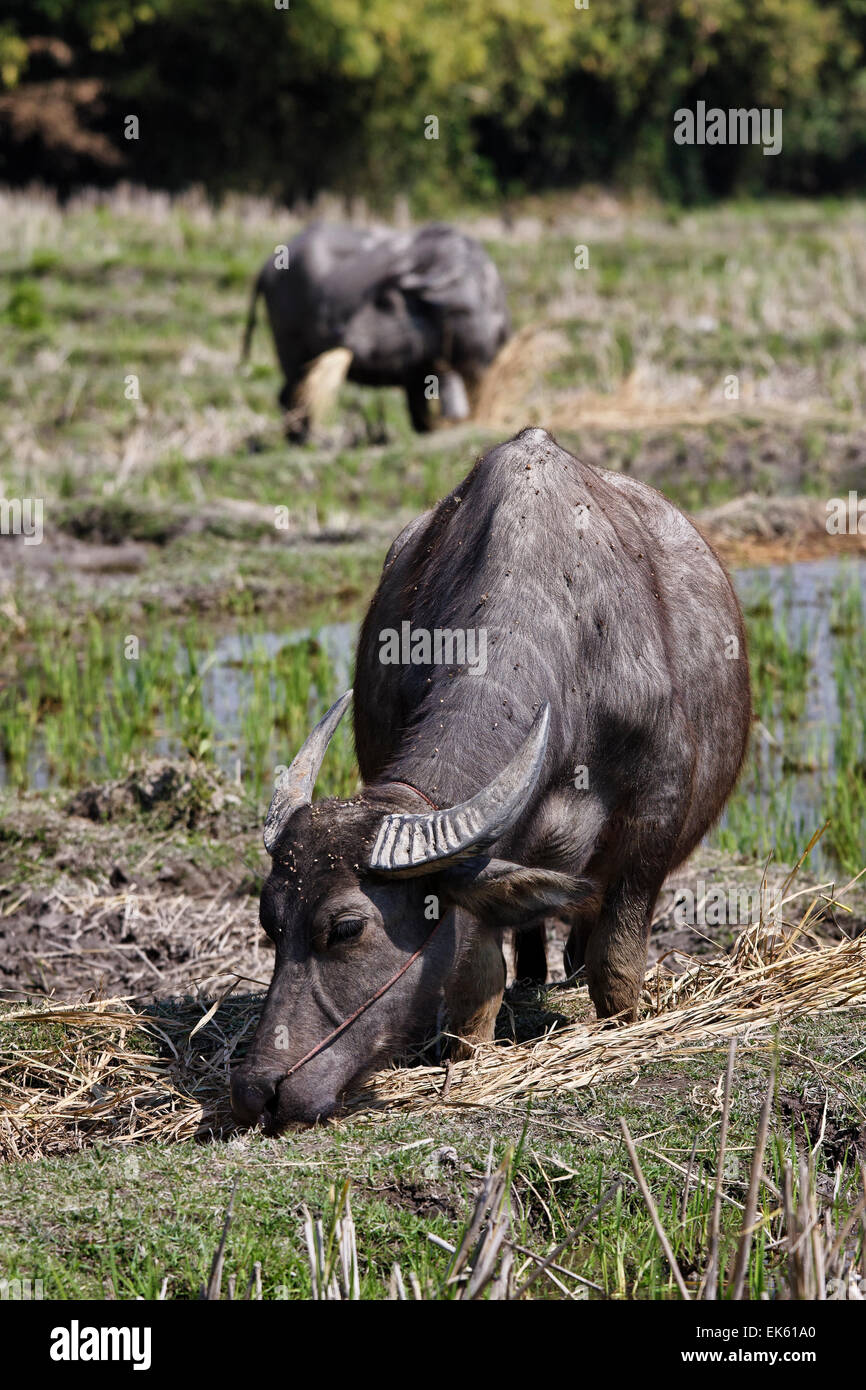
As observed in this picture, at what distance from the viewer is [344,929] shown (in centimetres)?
303

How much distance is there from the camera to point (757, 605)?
7.63 meters

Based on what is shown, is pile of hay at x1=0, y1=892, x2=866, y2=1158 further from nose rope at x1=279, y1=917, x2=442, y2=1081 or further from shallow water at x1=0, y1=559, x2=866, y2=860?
shallow water at x1=0, y1=559, x2=866, y2=860

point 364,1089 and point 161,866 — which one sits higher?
point 161,866

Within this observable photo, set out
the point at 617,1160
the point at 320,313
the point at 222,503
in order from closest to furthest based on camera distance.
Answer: the point at 617,1160 < the point at 222,503 < the point at 320,313

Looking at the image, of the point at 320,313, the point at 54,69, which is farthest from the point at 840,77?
the point at 320,313

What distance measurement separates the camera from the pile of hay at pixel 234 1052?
335cm

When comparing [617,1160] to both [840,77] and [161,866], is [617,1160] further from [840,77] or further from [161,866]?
[840,77]

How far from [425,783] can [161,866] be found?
1.89 meters

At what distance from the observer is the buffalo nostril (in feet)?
9.87

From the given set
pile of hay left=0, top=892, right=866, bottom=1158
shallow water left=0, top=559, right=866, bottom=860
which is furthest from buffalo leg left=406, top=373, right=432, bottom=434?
pile of hay left=0, top=892, right=866, bottom=1158

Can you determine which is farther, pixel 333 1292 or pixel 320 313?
pixel 320 313

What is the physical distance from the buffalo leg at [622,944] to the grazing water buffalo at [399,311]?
842 centimetres

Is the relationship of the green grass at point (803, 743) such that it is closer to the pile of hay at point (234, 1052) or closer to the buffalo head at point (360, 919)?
the pile of hay at point (234, 1052)

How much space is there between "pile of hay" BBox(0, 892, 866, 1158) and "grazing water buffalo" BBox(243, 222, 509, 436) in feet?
27.4
